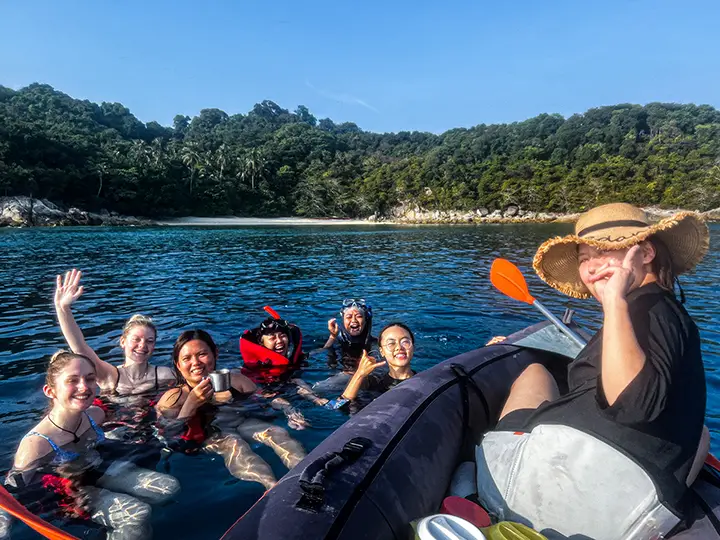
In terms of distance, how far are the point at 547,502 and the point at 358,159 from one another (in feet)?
364

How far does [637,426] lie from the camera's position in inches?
74.5

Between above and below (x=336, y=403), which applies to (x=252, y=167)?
above

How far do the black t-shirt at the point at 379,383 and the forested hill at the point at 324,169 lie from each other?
63.0 metres

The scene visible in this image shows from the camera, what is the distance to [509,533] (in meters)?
1.97

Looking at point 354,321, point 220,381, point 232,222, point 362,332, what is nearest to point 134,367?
point 220,381

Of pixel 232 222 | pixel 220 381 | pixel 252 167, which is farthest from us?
pixel 252 167

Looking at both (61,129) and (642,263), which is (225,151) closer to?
(61,129)

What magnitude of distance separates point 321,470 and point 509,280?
428 cm

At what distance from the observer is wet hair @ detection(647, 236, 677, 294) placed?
6.84ft

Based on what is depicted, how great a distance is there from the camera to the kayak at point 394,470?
6.81ft

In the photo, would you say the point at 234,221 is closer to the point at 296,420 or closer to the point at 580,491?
the point at 296,420

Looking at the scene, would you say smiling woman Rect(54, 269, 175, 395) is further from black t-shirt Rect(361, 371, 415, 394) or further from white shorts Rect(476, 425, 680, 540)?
white shorts Rect(476, 425, 680, 540)

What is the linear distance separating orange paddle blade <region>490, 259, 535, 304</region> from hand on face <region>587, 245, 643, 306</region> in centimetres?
378

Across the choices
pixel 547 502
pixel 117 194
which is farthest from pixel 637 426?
pixel 117 194
